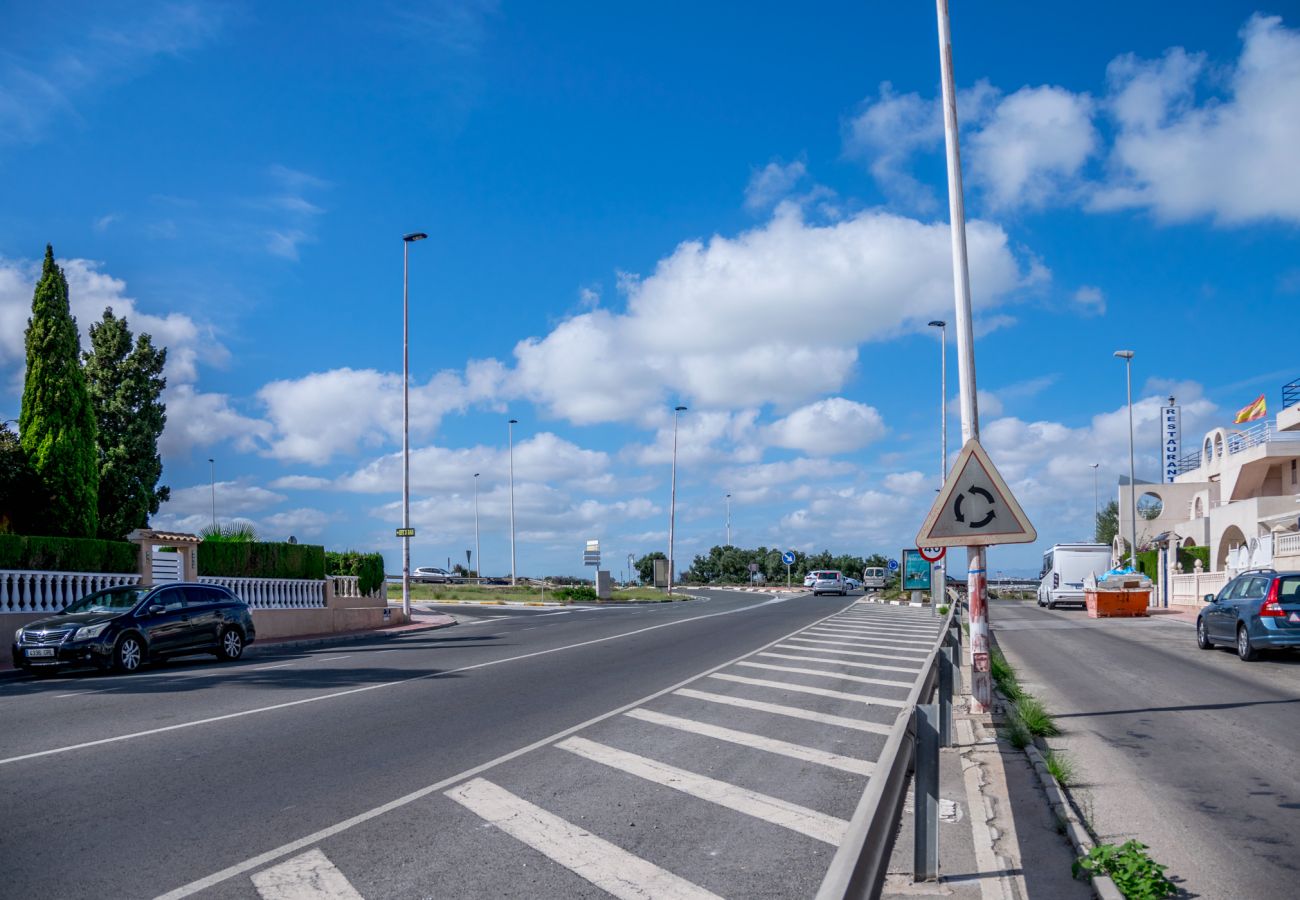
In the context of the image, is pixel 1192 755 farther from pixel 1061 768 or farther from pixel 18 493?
pixel 18 493

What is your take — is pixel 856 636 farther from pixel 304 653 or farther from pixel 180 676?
pixel 180 676

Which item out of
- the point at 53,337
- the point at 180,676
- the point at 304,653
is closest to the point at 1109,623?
the point at 304,653

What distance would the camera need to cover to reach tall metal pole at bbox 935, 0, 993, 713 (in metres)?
11.0

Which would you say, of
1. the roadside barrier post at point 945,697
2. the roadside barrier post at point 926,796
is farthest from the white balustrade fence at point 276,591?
the roadside barrier post at point 926,796

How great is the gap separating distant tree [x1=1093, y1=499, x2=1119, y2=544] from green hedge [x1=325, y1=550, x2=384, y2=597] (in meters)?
84.7

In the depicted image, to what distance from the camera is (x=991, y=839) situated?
6246 millimetres

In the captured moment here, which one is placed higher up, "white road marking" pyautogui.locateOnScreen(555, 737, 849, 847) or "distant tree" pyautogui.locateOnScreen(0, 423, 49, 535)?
"distant tree" pyautogui.locateOnScreen(0, 423, 49, 535)

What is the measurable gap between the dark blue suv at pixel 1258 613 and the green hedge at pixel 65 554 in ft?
75.3

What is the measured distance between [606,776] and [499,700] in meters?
4.70

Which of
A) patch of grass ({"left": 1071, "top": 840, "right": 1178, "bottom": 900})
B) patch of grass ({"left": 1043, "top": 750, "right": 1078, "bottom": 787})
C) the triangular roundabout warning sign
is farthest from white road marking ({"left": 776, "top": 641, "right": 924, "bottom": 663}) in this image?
patch of grass ({"left": 1071, "top": 840, "right": 1178, "bottom": 900})

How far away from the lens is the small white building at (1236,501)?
128 ft

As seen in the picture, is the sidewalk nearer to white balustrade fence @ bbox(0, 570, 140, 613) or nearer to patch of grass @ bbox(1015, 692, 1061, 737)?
patch of grass @ bbox(1015, 692, 1061, 737)

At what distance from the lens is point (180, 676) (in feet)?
54.3

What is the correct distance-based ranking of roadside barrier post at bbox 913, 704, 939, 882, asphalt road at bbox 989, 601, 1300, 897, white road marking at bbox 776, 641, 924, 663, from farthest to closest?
white road marking at bbox 776, 641, 924, 663, asphalt road at bbox 989, 601, 1300, 897, roadside barrier post at bbox 913, 704, 939, 882
